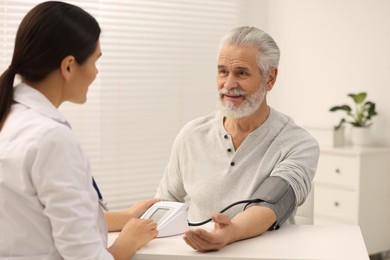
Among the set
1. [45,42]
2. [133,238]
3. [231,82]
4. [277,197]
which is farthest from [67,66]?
[231,82]

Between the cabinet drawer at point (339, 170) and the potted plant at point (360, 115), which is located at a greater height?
the potted plant at point (360, 115)

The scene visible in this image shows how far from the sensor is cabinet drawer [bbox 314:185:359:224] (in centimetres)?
421

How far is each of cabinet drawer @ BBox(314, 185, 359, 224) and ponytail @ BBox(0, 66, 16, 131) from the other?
10.4 ft

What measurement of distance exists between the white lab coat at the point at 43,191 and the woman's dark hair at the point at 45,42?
0.23 feet

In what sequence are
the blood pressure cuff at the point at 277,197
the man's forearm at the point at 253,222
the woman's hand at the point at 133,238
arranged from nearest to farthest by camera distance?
the woman's hand at the point at 133,238 → the man's forearm at the point at 253,222 → the blood pressure cuff at the point at 277,197

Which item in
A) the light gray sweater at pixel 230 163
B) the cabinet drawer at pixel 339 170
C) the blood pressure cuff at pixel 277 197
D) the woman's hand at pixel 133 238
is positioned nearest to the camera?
the woman's hand at pixel 133 238

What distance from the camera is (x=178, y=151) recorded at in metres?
2.62

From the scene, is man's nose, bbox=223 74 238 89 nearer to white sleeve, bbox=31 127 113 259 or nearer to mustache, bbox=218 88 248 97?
mustache, bbox=218 88 248 97

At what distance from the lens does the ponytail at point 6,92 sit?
1433 mm

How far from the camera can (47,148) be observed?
1322mm

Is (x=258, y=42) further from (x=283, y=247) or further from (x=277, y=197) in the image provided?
(x=283, y=247)

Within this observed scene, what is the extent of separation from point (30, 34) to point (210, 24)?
378cm

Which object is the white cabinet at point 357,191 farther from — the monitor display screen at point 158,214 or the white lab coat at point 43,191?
the white lab coat at point 43,191

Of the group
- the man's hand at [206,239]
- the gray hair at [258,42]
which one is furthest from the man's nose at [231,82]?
the man's hand at [206,239]
